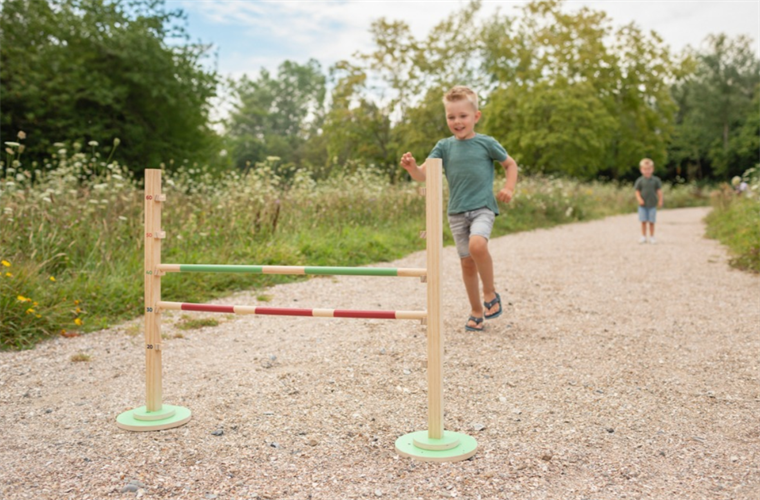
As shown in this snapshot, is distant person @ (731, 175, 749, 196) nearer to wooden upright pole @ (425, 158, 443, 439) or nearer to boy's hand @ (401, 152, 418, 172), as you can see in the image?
boy's hand @ (401, 152, 418, 172)

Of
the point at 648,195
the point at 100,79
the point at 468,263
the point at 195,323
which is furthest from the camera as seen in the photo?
the point at 100,79

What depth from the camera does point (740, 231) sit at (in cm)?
1018

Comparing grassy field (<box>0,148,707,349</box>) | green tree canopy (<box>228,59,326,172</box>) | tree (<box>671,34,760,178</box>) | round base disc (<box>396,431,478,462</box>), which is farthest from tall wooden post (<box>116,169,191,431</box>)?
green tree canopy (<box>228,59,326,172</box>)

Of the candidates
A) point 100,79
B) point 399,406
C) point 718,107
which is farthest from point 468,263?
point 718,107

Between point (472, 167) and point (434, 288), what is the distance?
82.8 inches

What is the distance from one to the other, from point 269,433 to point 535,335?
258 cm

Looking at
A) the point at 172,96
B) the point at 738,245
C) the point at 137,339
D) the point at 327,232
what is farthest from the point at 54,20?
the point at 738,245

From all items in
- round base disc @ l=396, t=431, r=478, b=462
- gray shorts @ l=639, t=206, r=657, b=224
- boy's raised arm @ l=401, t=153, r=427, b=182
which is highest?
boy's raised arm @ l=401, t=153, r=427, b=182

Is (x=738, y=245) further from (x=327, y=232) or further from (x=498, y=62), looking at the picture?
(x=498, y=62)

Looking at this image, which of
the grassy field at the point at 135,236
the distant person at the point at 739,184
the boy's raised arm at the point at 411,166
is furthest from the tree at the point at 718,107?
the boy's raised arm at the point at 411,166

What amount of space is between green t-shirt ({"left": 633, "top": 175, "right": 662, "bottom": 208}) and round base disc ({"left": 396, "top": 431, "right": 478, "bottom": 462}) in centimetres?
989

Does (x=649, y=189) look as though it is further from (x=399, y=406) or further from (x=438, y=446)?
(x=438, y=446)

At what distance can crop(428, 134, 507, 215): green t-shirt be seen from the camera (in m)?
4.64

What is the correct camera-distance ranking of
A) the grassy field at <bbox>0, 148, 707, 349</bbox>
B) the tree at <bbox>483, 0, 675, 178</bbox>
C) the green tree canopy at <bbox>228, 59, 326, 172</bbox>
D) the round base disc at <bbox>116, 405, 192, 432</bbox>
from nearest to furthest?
the round base disc at <bbox>116, 405, 192, 432</bbox>
the grassy field at <bbox>0, 148, 707, 349</bbox>
the tree at <bbox>483, 0, 675, 178</bbox>
the green tree canopy at <bbox>228, 59, 326, 172</bbox>
